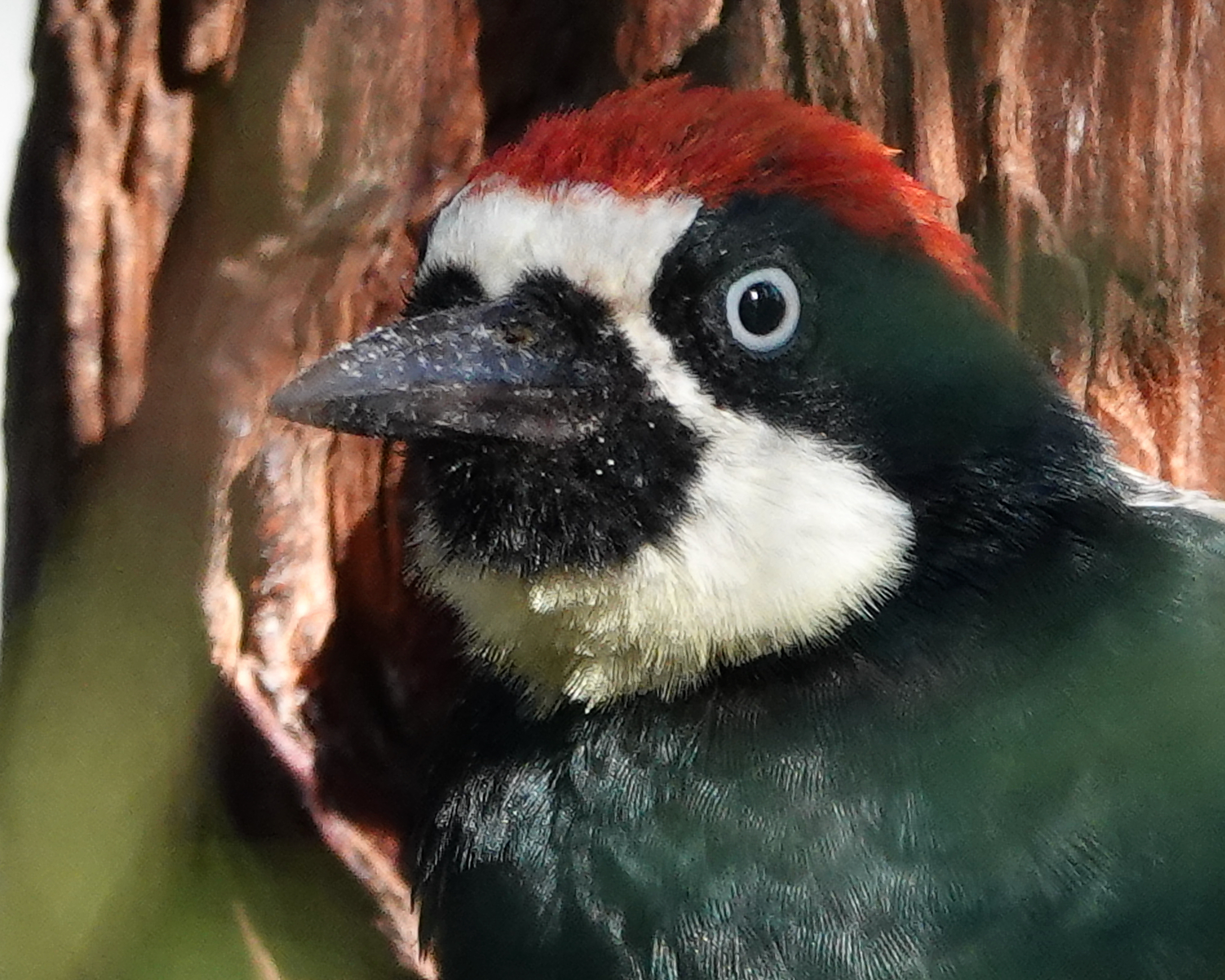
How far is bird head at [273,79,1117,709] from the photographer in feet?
3.49

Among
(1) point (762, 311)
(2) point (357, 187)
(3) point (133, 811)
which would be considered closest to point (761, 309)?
(1) point (762, 311)

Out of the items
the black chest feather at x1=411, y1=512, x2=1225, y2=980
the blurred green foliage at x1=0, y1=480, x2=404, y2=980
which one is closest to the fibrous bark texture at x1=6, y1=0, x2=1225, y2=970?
the blurred green foliage at x1=0, y1=480, x2=404, y2=980

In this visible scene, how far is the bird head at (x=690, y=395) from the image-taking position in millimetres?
1063

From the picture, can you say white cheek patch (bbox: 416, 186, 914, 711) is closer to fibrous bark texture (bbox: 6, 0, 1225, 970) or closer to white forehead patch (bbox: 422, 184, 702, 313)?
white forehead patch (bbox: 422, 184, 702, 313)

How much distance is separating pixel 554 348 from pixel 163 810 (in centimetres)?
63

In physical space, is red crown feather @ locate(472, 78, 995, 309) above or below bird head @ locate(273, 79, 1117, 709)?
above

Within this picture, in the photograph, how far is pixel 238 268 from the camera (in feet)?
4.75

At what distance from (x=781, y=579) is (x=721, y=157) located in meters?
0.33

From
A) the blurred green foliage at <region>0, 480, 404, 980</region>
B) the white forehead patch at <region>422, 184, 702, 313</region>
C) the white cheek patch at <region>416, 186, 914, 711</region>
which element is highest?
the white forehead patch at <region>422, 184, 702, 313</region>

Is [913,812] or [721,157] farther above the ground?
[721,157]

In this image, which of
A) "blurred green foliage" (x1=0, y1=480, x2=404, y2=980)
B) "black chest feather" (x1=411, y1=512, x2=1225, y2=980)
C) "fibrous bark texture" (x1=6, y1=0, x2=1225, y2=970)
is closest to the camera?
"black chest feather" (x1=411, y1=512, x2=1225, y2=980)

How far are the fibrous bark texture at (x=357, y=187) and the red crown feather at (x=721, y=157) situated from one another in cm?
30

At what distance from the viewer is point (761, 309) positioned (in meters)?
1.06

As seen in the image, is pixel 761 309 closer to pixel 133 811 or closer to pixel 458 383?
pixel 458 383
